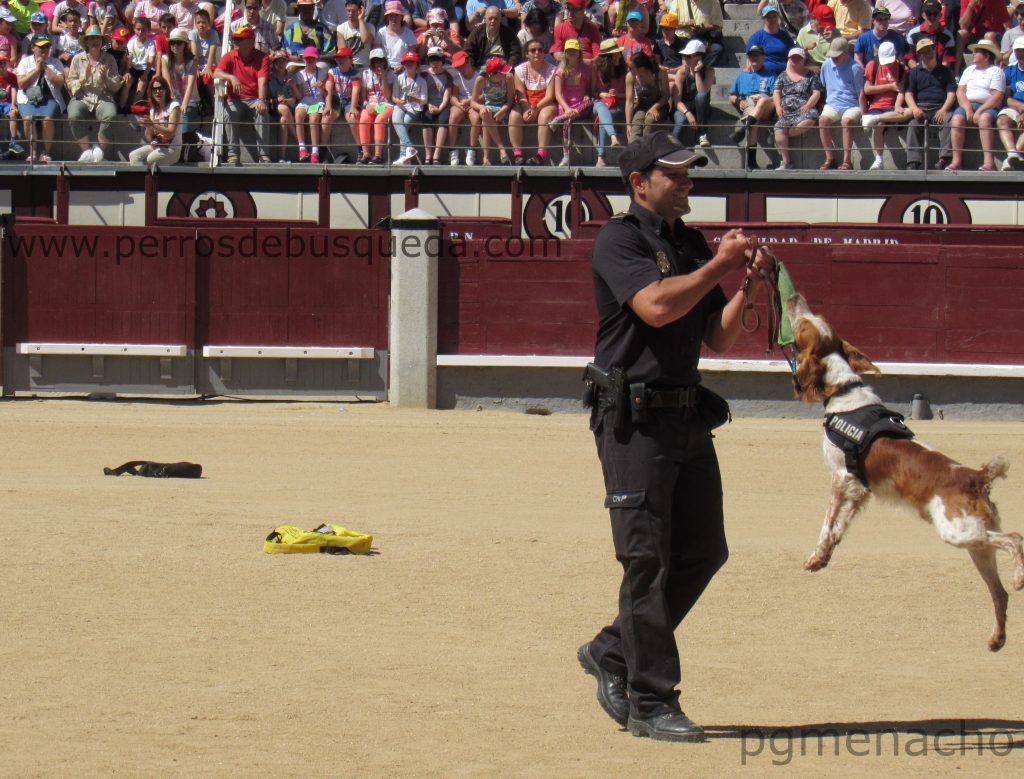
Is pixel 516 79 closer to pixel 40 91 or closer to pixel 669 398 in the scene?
pixel 40 91

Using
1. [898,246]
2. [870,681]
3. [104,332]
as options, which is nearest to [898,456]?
[870,681]

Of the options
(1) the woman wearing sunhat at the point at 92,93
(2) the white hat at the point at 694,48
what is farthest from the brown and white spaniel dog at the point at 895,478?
(1) the woman wearing sunhat at the point at 92,93

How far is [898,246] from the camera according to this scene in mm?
16234

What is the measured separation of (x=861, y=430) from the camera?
20.5 ft

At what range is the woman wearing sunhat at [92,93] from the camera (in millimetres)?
18531

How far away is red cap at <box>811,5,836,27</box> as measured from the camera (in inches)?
759

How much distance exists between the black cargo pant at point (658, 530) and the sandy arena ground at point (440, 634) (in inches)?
10.8

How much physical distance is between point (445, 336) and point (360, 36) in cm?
481

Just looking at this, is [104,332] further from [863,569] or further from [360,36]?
[863,569]

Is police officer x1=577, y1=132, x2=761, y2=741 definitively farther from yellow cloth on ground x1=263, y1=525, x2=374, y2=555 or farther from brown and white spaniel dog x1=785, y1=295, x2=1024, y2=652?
yellow cloth on ground x1=263, y1=525, x2=374, y2=555

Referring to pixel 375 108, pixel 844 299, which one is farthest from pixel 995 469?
pixel 375 108

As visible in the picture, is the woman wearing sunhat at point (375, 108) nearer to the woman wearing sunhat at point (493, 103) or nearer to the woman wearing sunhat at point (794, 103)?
the woman wearing sunhat at point (493, 103)

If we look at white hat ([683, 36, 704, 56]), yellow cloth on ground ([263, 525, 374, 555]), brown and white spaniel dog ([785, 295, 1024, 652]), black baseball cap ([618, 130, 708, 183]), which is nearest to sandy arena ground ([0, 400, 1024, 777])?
yellow cloth on ground ([263, 525, 374, 555])

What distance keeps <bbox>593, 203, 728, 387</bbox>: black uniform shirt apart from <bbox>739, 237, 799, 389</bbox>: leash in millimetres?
160
